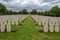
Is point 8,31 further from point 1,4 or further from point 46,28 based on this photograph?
point 1,4

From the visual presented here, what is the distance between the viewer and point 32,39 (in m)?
14.0

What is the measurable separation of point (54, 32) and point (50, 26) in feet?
2.24

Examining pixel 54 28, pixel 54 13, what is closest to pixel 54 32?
pixel 54 28

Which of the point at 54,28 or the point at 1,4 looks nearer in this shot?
the point at 54,28

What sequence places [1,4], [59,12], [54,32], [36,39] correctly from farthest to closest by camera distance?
[1,4] → [59,12] → [54,32] → [36,39]

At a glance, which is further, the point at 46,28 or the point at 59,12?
the point at 59,12

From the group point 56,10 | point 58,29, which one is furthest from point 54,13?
point 58,29

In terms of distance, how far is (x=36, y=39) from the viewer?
14.0 m

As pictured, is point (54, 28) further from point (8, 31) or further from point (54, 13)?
point (54, 13)

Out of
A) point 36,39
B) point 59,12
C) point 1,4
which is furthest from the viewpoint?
point 1,4

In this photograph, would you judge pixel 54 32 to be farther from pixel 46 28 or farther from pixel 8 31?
pixel 8 31

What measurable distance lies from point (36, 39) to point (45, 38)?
0.96 m

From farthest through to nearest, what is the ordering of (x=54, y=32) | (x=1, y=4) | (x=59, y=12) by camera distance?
(x=1, y=4) → (x=59, y=12) → (x=54, y=32)

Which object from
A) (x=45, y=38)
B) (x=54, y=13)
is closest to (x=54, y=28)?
(x=45, y=38)
